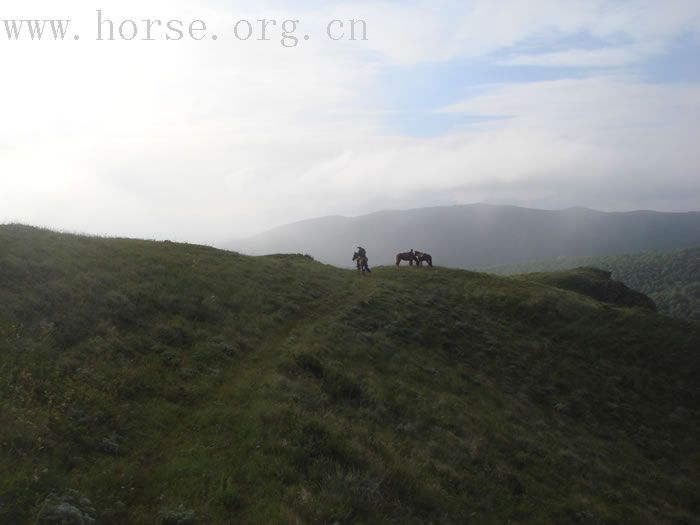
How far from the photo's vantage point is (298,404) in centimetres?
1522

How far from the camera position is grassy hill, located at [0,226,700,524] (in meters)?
10.4

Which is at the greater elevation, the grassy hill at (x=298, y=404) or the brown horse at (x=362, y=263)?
the brown horse at (x=362, y=263)

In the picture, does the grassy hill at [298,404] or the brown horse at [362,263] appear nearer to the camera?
the grassy hill at [298,404]

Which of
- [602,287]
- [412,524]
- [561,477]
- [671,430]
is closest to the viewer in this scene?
[412,524]

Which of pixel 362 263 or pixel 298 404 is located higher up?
pixel 362 263

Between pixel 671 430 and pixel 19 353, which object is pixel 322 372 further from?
pixel 671 430

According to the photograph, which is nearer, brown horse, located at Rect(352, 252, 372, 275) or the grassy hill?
the grassy hill

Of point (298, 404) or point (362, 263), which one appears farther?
point (362, 263)

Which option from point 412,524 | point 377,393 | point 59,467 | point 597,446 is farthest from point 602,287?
point 59,467

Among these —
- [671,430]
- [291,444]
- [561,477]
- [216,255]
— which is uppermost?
[216,255]

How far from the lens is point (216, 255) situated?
1474 inches

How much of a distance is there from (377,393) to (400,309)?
51.8 ft

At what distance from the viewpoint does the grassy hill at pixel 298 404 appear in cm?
1035

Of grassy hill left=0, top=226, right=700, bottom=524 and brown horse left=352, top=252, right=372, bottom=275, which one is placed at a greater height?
brown horse left=352, top=252, right=372, bottom=275
